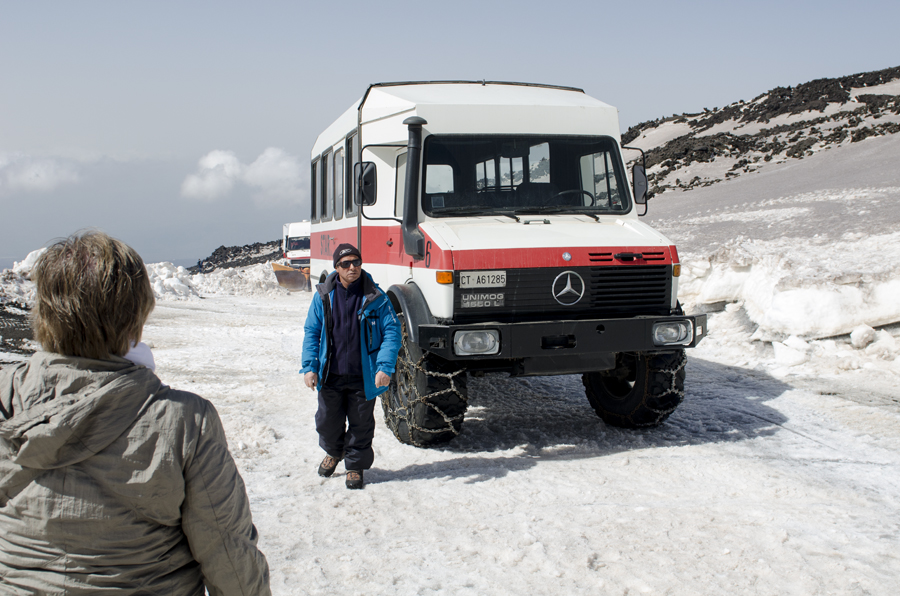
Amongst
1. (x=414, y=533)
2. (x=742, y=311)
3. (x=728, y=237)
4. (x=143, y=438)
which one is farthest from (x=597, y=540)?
(x=728, y=237)

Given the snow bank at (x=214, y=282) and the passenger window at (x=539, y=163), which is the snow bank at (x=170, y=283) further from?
the passenger window at (x=539, y=163)

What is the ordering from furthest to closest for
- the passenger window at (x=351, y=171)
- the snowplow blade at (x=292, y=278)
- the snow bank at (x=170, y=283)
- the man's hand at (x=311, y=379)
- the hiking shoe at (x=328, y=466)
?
the snowplow blade at (x=292, y=278), the snow bank at (x=170, y=283), the passenger window at (x=351, y=171), the hiking shoe at (x=328, y=466), the man's hand at (x=311, y=379)

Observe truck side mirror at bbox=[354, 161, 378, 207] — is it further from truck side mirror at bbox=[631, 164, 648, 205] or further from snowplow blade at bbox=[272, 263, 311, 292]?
snowplow blade at bbox=[272, 263, 311, 292]

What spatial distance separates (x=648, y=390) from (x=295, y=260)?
2101 centimetres

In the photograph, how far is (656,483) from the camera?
190 inches

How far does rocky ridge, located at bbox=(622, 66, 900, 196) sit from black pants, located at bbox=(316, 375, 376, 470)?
75.6 ft

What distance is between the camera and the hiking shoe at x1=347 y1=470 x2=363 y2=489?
4754 mm

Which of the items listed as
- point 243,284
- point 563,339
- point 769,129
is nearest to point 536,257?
point 563,339

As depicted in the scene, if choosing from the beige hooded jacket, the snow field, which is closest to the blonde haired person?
the beige hooded jacket

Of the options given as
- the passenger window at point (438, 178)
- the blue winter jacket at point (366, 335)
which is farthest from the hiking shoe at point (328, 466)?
the passenger window at point (438, 178)

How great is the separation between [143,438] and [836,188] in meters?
18.3

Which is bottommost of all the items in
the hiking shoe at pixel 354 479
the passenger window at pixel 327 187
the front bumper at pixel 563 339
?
the hiking shoe at pixel 354 479

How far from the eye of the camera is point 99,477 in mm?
1576

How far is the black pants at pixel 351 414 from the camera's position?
4836 mm
